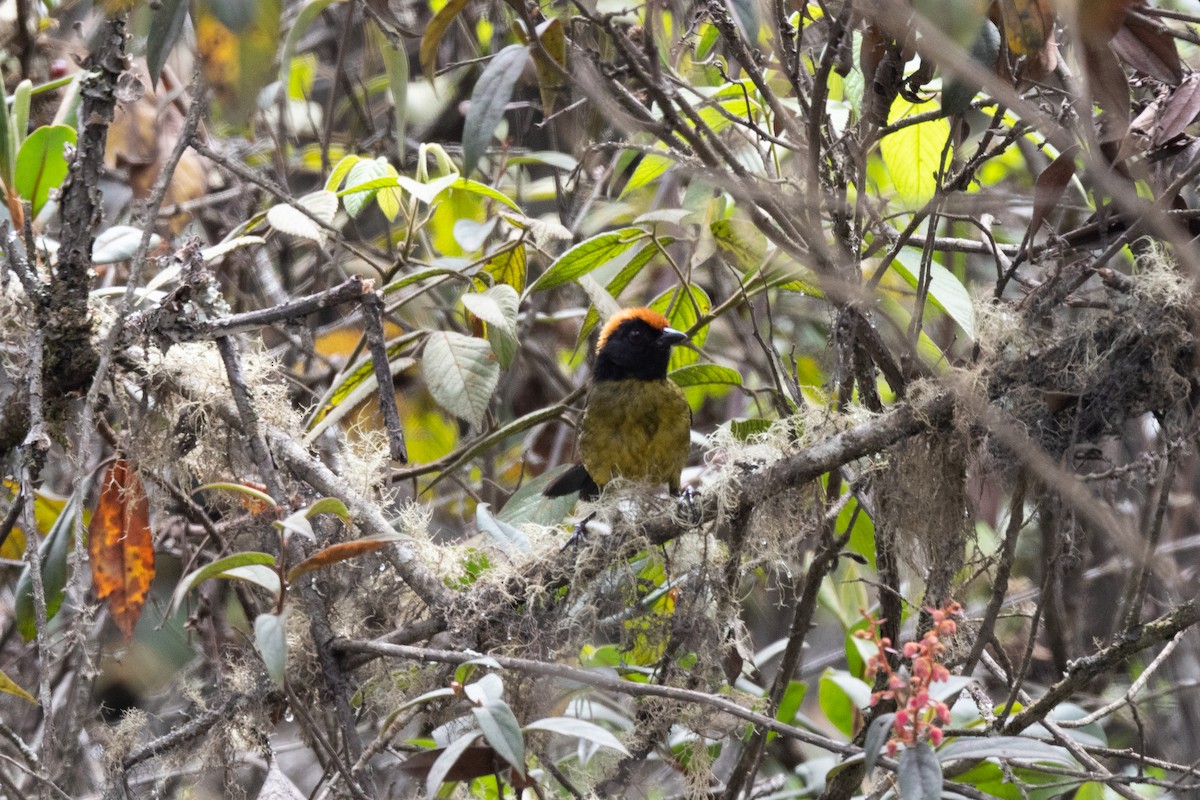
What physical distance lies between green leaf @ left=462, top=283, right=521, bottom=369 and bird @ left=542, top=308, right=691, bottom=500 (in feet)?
2.40

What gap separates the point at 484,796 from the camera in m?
2.88

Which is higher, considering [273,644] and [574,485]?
[273,644]

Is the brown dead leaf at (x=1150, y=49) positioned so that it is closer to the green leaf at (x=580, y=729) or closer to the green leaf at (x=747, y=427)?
the green leaf at (x=747, y=427)

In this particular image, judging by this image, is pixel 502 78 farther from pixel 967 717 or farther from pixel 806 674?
pixel 806 674

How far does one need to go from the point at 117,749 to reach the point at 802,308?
122 inches

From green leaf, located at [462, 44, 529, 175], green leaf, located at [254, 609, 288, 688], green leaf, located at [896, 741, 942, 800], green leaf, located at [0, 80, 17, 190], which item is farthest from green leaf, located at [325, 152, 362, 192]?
green leaf, located at [896, 741, 942, 800]

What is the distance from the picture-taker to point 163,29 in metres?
1.73

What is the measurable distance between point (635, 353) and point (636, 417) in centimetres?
25

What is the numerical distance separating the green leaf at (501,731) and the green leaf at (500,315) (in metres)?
1.24

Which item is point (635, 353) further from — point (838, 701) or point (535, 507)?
point (838, 701)

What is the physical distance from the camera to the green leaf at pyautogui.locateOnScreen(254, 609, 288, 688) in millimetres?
1754

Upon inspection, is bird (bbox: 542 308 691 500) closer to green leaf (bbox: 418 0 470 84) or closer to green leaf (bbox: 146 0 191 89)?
green leaf (bbox: 418 0 470 84)

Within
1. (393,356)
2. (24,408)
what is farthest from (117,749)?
(393,356)

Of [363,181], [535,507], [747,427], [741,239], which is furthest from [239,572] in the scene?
[741,239]
